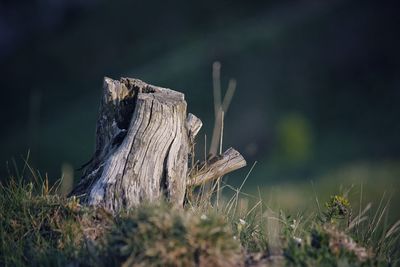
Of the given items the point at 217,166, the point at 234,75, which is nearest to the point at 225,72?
the point at 234,75

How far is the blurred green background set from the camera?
80.3 feet

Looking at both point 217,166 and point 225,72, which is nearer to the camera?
point 217,166

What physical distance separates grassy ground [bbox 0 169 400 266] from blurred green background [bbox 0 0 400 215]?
12728mm

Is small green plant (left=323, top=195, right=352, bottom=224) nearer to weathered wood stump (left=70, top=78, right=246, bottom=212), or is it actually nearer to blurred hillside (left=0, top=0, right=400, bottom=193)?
weathered wood stump (left=70, top=78, right=246, bottom=212)

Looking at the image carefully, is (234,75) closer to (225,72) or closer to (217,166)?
(225,72)

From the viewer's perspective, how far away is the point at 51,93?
32000 mm

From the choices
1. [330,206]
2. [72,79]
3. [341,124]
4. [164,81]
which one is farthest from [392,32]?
[330,206]

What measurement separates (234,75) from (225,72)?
45 cm

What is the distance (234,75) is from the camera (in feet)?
86.1

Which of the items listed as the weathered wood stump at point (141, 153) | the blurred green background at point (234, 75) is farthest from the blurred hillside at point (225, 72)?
the weathered wood stump at point (141, 153)

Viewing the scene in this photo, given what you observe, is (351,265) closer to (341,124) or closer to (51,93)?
(341,124)

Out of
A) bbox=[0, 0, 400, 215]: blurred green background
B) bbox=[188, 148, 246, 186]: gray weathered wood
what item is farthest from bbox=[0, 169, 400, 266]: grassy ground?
bbox=[0, 0, 400, 215]: blurred green background

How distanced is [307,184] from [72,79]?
15.4 metres

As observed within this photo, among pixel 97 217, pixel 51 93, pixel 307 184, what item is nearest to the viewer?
pixel 97 217
